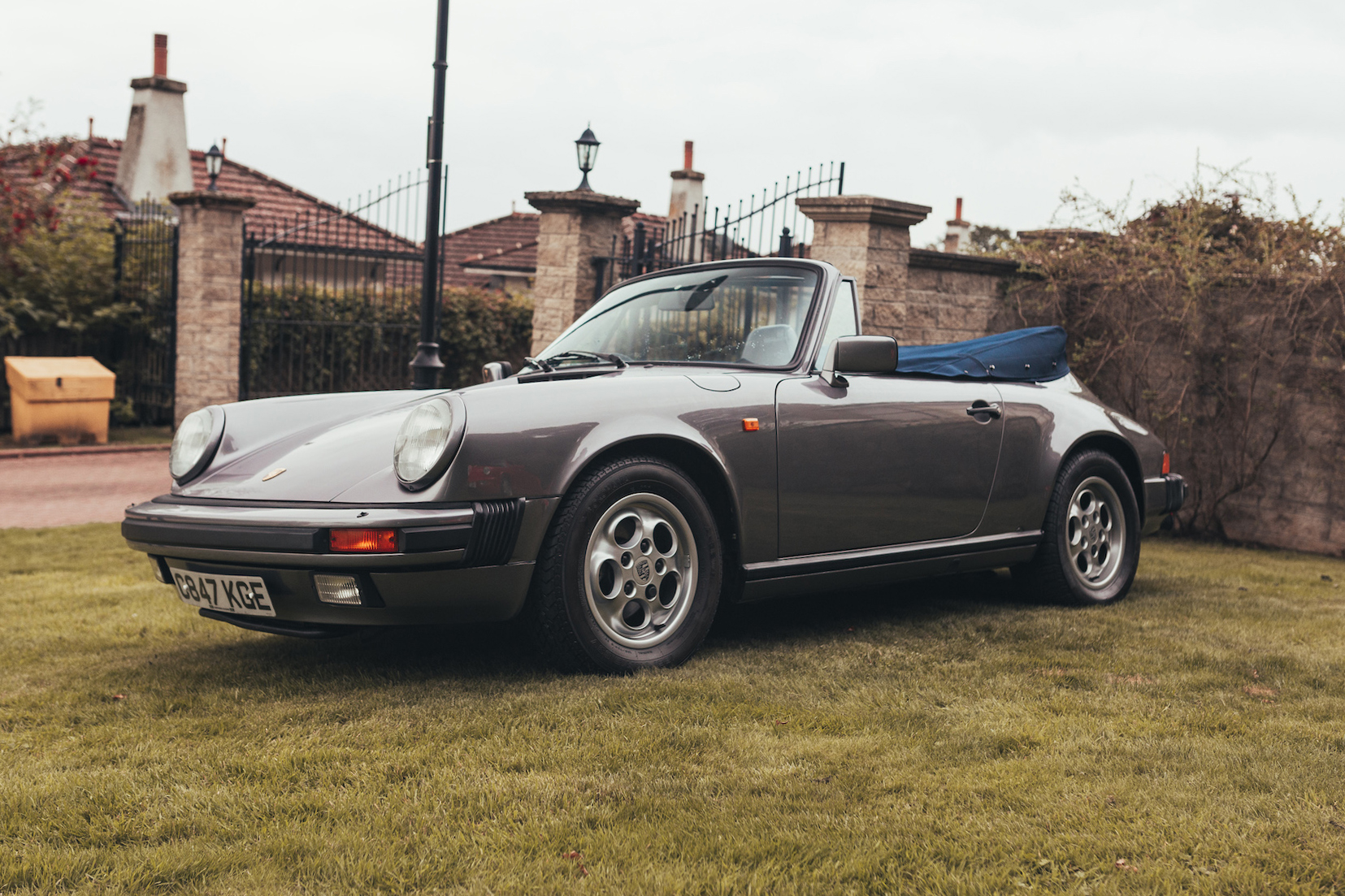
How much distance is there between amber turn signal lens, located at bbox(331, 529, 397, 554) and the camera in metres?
3.48

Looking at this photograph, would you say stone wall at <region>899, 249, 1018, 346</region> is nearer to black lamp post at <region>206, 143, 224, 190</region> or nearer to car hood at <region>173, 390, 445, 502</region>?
car hood at <region>173, 390, 445, 502</region>

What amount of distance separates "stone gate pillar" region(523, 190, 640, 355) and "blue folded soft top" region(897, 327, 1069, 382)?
6.05 m

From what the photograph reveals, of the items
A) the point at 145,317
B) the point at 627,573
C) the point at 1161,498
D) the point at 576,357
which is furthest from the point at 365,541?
the point at 145,317

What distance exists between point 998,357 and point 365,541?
316cm

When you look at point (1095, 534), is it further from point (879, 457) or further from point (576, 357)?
point (576, 357)

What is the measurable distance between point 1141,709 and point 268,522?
8.85 feet

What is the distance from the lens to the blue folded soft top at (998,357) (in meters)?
5.12

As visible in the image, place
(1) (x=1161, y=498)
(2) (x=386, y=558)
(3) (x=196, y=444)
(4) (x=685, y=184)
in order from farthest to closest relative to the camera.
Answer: (4) (x=685, y=184) → (1) (x=1161, y=498) → (3) (x=196, y=444) → (2) (x=386, y=558)

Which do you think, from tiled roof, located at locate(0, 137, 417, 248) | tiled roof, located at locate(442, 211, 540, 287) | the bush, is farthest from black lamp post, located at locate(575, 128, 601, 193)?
tiled roof, located at locate(442, 211, 540, 287)

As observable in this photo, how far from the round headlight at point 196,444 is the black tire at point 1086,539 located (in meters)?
3.47

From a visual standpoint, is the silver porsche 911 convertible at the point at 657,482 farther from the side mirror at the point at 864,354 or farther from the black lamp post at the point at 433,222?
the black lamp post at the point at 433,222

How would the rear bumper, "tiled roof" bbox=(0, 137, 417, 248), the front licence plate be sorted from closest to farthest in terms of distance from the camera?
1. the front licence plate
2. the rear bumper
3. "tiled roof" bbox=(0, 137, 417, 248)

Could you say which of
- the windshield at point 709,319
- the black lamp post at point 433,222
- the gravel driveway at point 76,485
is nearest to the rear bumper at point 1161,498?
the windshield at point 709,319

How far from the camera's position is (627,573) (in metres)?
3.92
